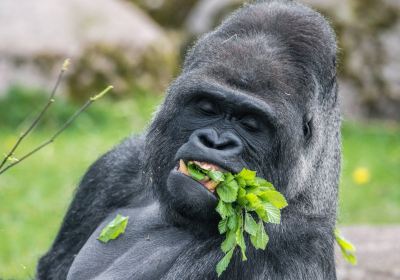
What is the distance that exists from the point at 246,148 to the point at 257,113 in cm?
17

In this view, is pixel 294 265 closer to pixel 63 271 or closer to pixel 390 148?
pixel 63 271

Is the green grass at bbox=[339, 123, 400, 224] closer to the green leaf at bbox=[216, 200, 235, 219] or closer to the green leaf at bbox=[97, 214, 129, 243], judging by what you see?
the green leaf at bbox=[97, 214, 129, 243]

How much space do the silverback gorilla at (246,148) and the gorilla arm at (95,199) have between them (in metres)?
0.32

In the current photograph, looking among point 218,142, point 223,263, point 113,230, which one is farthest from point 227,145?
point 113,230

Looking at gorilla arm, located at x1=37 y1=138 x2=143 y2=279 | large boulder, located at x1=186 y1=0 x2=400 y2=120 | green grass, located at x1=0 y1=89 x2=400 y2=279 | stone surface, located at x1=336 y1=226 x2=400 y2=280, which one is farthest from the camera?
large boulder, located at x1=186 y1=0 x2=400 y2=120

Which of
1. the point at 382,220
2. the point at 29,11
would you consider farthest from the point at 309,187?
the point at 29,11

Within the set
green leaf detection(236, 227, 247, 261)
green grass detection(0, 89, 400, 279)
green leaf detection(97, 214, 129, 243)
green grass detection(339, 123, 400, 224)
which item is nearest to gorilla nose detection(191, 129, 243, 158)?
green leaf detection(236, 227, 247, 261)

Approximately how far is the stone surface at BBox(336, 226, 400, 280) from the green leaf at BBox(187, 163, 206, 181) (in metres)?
2.92

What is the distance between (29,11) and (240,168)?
8675mm

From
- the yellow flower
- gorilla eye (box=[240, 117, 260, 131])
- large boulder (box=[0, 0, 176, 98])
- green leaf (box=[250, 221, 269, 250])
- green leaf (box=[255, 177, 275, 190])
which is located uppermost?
large boulder (box=[0, 0, 176, 98])

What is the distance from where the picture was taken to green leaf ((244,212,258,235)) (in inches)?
168

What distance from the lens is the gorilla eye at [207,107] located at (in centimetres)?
445

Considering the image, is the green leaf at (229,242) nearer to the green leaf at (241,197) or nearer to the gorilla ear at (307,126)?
the green leaf at (241,197)

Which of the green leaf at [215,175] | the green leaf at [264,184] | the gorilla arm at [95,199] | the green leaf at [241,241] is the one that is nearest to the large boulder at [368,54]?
the gorilla arm at [95,199]
